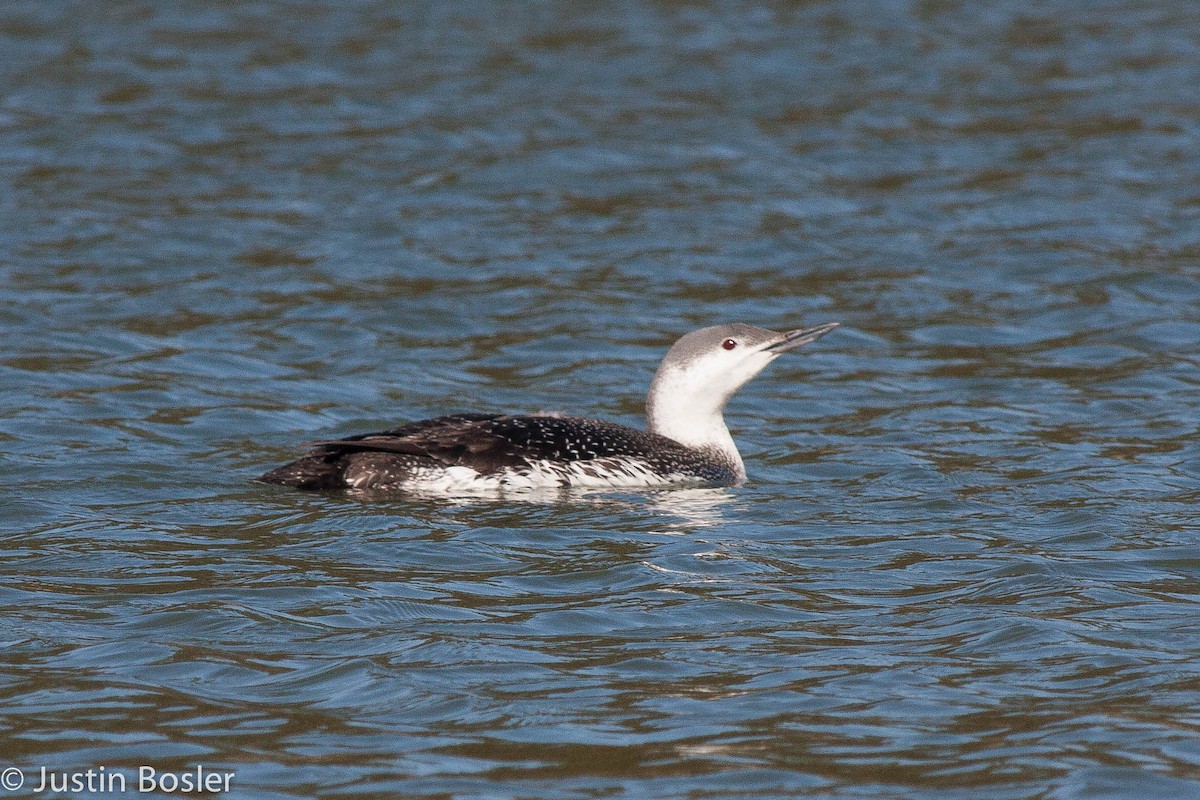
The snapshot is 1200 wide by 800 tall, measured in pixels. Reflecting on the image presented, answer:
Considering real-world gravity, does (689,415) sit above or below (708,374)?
below

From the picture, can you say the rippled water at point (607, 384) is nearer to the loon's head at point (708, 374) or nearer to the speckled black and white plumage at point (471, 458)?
the speckled black and white plumage at point (471, 458)

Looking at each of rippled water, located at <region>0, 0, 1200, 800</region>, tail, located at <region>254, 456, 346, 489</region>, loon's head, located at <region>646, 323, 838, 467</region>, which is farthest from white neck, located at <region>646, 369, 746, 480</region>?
tail, located at <region>254, 456, 346, 489</region>

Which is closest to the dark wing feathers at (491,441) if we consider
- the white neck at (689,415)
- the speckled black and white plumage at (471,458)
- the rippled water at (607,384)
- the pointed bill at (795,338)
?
the speckled black and white plumage at (471,458)

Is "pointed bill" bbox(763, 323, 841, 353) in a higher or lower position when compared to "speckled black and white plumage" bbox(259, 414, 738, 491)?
higher

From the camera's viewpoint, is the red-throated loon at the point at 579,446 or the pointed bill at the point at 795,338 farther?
the pointed bill at the point at 795,338

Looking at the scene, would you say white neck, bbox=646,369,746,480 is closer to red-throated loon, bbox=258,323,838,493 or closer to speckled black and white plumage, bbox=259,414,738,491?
red-throated loon, bbox=258,323,838,493

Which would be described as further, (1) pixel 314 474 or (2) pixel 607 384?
(2) pixel 607 384

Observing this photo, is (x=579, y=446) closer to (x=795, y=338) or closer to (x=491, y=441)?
(x=491, y=441)

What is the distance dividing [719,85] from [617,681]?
12382 millimetres

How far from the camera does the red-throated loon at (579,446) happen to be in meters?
8.25

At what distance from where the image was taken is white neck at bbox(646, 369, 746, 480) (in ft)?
30.4

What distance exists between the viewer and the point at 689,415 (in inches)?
366

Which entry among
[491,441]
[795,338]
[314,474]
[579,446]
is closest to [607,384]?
[795,338]

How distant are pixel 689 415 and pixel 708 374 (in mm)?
232
